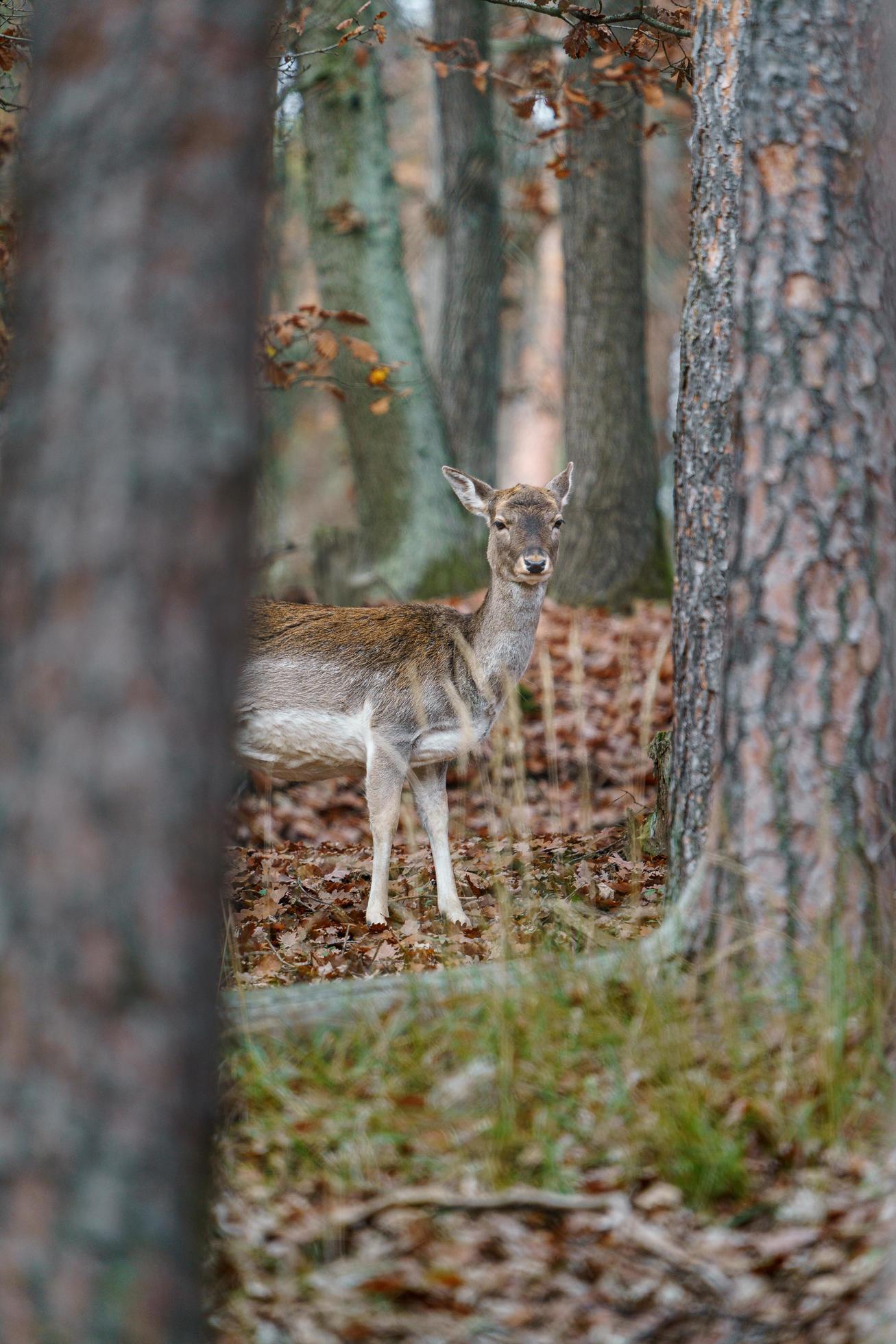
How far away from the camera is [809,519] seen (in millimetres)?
4266

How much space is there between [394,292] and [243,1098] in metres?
9.67

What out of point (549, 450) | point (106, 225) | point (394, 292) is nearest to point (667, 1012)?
point (106, 225)

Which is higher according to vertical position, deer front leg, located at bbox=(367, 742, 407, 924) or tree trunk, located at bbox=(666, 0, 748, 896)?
tree trunk, located at bbox=(666, 0, 748, 896)

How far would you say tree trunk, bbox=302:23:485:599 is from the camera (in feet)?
40.1

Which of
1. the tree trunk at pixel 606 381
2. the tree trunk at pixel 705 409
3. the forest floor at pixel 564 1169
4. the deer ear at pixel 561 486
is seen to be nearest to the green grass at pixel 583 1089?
the forest floor at pixel 564 1169

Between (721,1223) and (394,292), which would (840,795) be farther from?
(394,292)

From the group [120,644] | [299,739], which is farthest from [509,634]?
[120,644]

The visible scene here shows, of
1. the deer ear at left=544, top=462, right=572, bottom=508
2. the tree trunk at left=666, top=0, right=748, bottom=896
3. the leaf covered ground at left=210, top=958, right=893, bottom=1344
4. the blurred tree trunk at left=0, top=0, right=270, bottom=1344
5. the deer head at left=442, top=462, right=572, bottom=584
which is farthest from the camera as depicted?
the deer ear at left=544, top=462, right=572, bottom=508

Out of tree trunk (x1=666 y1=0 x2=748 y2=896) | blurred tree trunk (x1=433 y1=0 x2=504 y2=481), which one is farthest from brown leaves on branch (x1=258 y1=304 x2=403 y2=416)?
blurred tree trunk (x1=433 y1=0 x2=504 y2=481)

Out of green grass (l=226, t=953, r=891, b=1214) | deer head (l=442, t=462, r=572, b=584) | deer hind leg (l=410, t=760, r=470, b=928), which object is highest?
deer head (l=442, t=462, r=572, b=584)

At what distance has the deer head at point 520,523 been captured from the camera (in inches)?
284

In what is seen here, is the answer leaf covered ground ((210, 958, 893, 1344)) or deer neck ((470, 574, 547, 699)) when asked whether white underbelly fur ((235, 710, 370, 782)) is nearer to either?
deer neck ((470, 574, 547, 699))

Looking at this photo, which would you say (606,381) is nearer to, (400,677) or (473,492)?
(473,492)

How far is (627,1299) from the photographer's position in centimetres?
332
